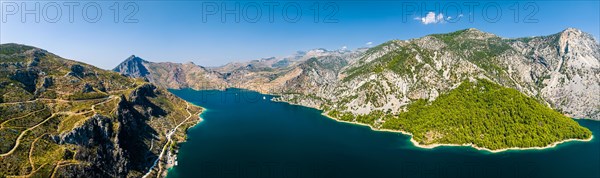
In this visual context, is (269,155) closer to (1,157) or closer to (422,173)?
(422,173)

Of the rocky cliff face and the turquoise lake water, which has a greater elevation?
the rocky cliff face

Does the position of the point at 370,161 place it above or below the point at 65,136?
below

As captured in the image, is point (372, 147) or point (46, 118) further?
point (372, 147)

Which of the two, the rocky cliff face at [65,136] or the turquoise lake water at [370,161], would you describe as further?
the turquoise lake water at [370,161]

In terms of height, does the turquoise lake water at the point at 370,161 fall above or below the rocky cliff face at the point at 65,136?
below

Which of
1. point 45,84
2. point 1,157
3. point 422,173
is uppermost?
point 45,84

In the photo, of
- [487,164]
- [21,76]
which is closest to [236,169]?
[487,164]

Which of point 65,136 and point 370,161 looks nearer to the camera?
point 65,136

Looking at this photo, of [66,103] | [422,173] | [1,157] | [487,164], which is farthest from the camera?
[66,103]

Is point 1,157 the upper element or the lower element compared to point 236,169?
upper

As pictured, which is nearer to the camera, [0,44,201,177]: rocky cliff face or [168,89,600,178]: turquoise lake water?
[0,44,201,177]: rocky cliff face

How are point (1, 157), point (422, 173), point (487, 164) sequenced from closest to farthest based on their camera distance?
point (1, 157), point (422, 173), point (487, 164)
